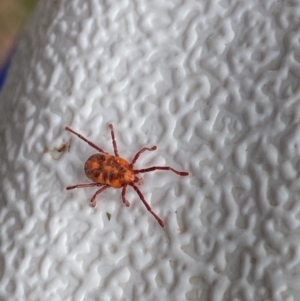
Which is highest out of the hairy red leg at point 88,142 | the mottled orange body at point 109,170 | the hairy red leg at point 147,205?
the hairy red leg at point 88,142

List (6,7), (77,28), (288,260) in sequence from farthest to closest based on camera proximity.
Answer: (6,7), (77,28), (288,260)

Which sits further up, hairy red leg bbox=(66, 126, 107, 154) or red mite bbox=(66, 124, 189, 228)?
hairy red leg bbox=(66, 126, 107, 154)

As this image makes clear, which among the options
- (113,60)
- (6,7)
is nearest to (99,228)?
(113,60)

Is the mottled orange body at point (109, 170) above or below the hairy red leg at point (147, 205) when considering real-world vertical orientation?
above

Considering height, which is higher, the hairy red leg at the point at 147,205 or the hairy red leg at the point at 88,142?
the hairy red leg at the point at 88,142

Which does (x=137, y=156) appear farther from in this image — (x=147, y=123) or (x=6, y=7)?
(x=6, y=7)

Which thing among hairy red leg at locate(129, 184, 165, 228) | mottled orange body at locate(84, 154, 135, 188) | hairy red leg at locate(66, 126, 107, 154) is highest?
hairy red leg at locate(66, 126, 107, 154)
